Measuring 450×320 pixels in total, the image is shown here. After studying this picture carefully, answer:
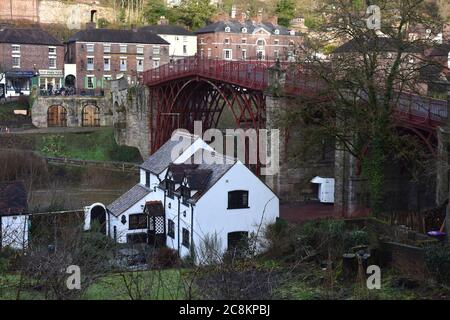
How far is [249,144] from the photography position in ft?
121

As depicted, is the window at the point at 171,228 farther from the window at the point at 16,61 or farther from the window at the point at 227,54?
the window at the point at 227,54

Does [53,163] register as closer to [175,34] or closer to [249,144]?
[249,144]

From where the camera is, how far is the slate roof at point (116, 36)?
2657 inches

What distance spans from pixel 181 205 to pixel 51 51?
42348 mm

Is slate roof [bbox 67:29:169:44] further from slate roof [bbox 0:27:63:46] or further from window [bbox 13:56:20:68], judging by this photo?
window [bbox 13:56:20:68]

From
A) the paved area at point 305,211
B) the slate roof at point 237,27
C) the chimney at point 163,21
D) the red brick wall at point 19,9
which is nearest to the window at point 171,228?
the paved area at point 305,211

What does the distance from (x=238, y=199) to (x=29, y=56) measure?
145 ft

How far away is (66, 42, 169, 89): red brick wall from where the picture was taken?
6744 centimetres

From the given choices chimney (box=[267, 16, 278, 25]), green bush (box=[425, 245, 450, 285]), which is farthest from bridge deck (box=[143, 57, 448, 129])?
chimney (box=[267, 16, 278, 25])

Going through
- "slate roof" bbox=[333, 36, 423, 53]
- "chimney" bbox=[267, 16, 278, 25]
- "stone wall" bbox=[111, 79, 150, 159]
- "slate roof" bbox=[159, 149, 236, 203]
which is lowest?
"slate roof" bbox=[159, 149, 236, 203]

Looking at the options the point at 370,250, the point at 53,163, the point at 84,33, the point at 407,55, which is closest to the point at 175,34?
the point at 84,33

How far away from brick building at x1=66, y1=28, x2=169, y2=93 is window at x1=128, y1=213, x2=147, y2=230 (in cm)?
3657

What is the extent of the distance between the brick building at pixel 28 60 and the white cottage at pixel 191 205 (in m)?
35.5

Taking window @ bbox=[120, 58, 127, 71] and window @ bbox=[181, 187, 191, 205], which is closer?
window @ bbox=[181, 187, 191, 205]
